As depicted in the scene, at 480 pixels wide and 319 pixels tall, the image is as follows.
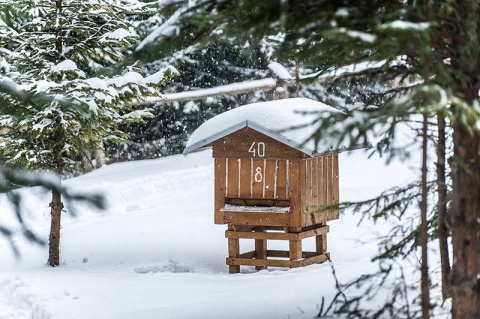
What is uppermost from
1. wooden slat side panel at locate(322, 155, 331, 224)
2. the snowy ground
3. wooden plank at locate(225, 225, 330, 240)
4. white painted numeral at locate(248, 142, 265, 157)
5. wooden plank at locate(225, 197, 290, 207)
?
white painted numeral at locate(248, 142, 265, 157)

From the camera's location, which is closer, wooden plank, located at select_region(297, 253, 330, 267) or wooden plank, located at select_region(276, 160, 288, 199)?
wooden plank, located at select_region(276, 160, 288, 199)

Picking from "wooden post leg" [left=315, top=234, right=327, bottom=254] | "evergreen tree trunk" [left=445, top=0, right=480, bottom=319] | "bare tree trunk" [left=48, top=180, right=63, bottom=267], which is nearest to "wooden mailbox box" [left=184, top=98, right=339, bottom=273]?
"wooden post leg" [left=315, top=234, right=327, bottom=254]

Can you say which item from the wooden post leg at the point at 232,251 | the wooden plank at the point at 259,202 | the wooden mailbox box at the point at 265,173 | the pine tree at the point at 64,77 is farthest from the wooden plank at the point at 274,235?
the pine tree at the point at 64,77

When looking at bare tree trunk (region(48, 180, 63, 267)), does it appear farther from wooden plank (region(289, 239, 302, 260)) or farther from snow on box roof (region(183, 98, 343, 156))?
wooden plank (region(289, 239, 302, 260))

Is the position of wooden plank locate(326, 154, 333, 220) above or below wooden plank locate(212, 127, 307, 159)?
below

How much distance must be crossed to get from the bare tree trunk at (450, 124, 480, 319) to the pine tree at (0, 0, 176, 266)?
6434mm

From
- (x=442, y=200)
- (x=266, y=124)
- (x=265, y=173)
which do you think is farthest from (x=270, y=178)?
(x=442, y=200)

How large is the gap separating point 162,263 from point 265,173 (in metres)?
2.44

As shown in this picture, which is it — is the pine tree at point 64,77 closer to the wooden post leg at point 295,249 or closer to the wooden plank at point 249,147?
the wooden plank at point 249,147

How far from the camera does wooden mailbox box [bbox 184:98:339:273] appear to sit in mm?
10406

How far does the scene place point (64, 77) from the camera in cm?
1159

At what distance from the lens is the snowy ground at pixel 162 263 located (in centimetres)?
862

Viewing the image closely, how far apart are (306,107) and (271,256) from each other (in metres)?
2.53

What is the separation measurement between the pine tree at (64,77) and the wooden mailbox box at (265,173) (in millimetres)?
1580
